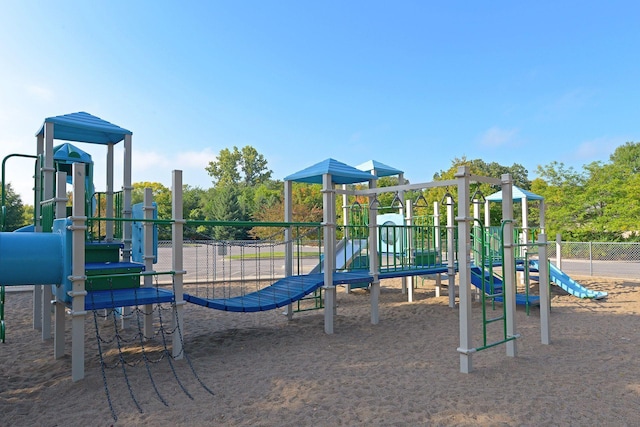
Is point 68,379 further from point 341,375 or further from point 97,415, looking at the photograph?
point 341,375

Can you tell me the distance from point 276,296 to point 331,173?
2.56m

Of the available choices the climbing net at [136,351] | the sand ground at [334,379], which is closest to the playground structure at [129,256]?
the climbing net at [136,351]

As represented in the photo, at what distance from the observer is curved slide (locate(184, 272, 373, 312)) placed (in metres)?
6.89

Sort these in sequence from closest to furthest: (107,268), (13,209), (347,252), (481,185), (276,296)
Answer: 1. (107,268)
2. (276,296)
3. (347,252)
4. (481,185)
5. (13,209)

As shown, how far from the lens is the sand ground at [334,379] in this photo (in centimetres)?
417

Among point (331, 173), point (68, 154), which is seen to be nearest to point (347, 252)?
point (331, 173)

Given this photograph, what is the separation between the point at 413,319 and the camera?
30.1 ft

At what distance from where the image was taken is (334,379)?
17.1 feet

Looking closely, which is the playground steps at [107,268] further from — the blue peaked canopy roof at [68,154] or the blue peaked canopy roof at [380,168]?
the blue peaked canopy roof at [380,168]

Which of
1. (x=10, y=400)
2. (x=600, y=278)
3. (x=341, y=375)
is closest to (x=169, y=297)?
(x=10, y=400)

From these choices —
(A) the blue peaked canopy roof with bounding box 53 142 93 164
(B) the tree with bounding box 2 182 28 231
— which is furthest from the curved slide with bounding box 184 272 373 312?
(B) the tree with bounding box 2 182 28 231

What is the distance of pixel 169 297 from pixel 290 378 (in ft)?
7.17

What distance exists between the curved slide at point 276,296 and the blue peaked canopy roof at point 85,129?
129 inches

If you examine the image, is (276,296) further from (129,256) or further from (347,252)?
(347,252)
